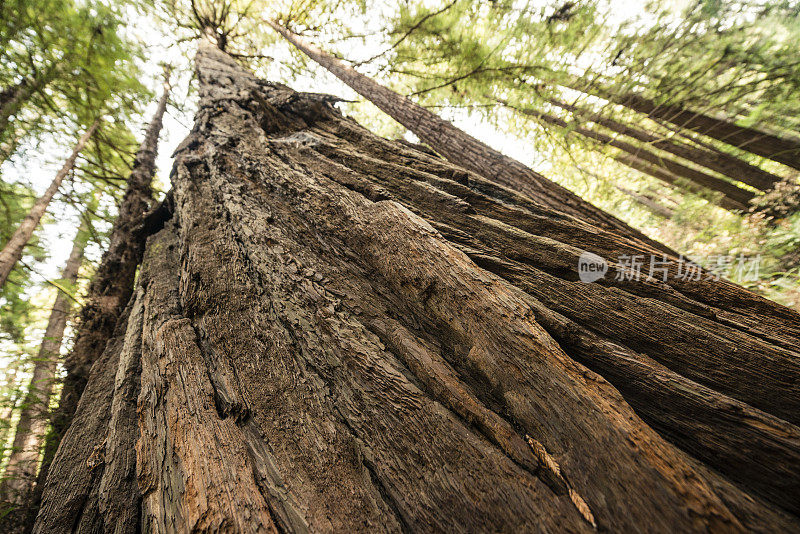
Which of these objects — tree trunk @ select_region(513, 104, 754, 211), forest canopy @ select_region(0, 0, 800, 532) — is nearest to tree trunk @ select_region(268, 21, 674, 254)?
forest canopy @ select_region(0, 0, 800, 532)

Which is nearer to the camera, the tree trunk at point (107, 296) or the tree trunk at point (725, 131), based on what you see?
the tree trunk at point (107, 296)

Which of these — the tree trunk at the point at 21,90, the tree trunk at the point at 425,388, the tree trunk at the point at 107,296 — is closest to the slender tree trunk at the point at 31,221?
the tree trunk at the point at 21,90

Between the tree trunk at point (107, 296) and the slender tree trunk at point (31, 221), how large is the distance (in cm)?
115

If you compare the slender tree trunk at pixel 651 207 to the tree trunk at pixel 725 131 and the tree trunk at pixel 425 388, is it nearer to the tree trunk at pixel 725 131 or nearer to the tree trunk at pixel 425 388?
the tree trunk at pixel 725 131

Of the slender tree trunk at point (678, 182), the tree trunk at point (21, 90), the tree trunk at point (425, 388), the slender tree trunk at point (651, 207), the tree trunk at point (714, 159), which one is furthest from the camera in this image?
the slender tree trunk at point (651, 207)

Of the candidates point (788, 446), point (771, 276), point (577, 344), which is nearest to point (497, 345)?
point (577, 344)

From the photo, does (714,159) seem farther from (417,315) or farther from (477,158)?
(417,315)

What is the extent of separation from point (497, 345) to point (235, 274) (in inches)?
88.1

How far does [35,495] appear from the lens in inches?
104

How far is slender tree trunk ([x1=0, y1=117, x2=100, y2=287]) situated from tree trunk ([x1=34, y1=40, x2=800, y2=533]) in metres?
3.63

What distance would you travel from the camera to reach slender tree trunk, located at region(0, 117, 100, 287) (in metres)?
4.47

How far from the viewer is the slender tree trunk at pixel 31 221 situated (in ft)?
14.7

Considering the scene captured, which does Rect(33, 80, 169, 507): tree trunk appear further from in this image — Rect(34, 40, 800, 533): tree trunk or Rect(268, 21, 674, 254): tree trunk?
Rect(268, 21, 674, 254): tree trunk

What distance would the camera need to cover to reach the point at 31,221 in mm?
4855
